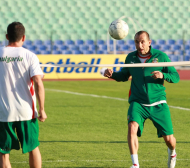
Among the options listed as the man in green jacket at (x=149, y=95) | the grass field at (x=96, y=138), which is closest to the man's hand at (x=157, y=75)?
the man in green jacket at (x=149, y=95)

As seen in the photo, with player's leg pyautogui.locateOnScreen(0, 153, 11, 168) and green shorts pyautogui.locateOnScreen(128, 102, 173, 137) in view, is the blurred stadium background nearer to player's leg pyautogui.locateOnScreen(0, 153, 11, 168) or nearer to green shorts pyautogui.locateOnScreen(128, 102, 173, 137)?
green shorts pyautogui.locateOnScreen(128, 102, 173, 137)

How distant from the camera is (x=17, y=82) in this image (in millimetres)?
4270

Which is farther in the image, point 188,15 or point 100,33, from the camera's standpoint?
point 188,15

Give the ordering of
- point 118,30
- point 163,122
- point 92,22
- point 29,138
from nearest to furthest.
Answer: point 29,138 < point 163,122 < point 118,30 < point 92,22

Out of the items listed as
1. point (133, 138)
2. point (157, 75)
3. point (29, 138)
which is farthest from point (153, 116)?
point (29, 138)

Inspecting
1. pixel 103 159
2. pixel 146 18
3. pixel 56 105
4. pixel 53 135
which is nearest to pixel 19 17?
pixel 146 18

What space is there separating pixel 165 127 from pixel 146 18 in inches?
987

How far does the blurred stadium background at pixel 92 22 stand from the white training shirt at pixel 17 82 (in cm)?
2093

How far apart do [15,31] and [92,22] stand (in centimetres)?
2475

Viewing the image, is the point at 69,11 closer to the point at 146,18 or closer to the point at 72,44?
the point at 72,44

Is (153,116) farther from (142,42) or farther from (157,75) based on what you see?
(142,42)

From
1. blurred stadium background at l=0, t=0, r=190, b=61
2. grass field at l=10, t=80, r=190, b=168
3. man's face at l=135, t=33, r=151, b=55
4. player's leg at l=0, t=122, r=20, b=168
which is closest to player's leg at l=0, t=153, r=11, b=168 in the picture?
player's leg at l=0, t=122, r=20, b=168

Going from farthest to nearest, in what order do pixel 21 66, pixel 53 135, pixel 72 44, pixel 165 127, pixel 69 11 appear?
1. pixel 69 11
2. pixel 72 44
3. pixel 53 135
4. pixel 165 127
5. pixel 21 66

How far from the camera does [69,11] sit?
29.0m
